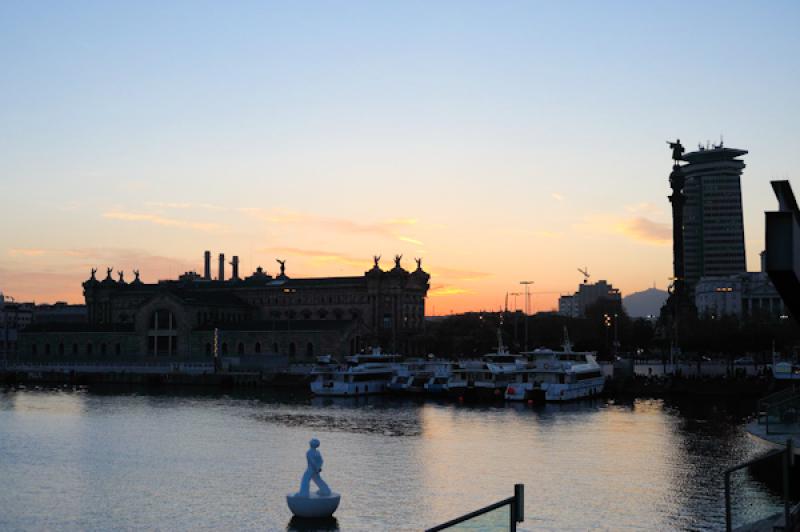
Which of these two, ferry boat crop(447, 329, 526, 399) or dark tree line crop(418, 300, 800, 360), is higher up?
dark tree line crop(418, 300, 800, 360)

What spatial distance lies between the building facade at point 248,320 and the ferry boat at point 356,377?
26.2 metres

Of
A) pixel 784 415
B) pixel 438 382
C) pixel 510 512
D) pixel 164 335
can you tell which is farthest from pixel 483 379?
pixel 510 512

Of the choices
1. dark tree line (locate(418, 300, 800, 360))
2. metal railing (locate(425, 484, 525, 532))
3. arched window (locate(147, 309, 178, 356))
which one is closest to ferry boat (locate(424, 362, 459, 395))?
dark tree line (locate(418, 300, 800, 360))

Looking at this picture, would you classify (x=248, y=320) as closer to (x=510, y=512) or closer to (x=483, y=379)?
(x=483, y=379)

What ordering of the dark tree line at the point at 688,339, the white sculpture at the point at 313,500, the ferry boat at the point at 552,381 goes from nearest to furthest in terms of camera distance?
the white sculpture at the point at 313,500
the ferry boat at the point at 552,381
the dark tree line at the point at 688,339

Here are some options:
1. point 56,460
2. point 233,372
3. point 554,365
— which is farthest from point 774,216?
point 233,372

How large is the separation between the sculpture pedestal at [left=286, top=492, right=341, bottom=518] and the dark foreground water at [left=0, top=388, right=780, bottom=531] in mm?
765

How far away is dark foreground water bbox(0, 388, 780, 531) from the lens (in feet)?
129

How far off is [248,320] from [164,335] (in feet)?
49.8

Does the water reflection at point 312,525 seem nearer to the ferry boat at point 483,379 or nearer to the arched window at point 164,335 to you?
the ferry boat at point 483,379

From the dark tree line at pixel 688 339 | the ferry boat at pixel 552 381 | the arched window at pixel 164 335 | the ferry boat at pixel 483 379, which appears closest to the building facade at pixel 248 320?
the arched window at pixel 164 335

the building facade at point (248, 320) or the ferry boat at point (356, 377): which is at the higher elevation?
the building facade at point (248, 320)

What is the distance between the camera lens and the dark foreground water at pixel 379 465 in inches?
1551

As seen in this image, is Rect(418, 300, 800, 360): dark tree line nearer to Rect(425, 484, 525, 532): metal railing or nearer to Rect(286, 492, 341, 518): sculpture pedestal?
Rect(286, 492, 341, 518): sculpture pedestal
